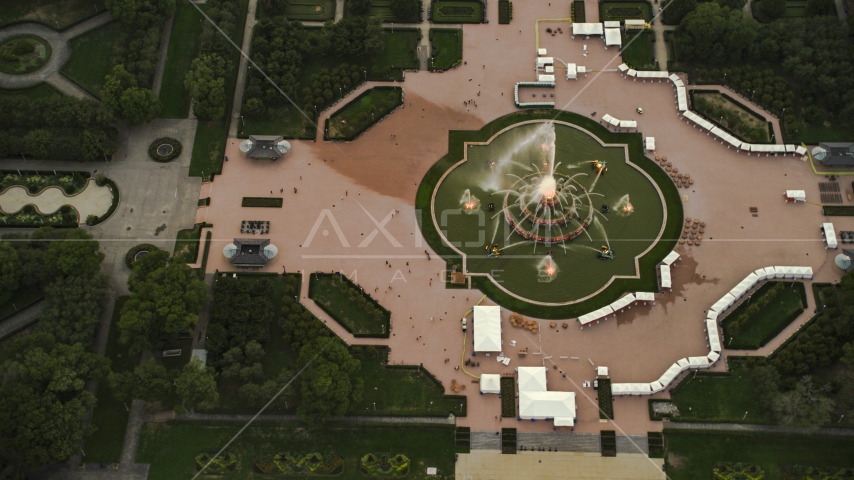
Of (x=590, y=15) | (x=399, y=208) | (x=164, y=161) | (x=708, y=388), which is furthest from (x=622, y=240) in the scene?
(x=164, y=161)

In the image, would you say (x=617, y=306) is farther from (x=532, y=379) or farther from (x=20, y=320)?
(x=20, y=320)

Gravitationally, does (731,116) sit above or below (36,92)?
below

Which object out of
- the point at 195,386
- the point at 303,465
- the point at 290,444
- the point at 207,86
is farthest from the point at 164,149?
the point at 303,465

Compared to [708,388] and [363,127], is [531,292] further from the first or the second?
[363,127]

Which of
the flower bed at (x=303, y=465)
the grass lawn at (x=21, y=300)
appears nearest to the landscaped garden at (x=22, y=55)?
the grass lawn at (x=21, y=300)

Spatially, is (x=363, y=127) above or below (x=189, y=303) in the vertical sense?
above

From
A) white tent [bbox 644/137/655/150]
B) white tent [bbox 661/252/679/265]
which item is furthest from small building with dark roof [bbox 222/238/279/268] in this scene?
white tent [bbox 644/137/655/150]
